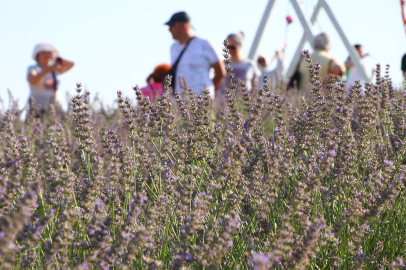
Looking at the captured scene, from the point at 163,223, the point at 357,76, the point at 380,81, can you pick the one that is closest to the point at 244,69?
the point at 357,76

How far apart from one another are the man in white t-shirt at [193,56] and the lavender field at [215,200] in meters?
3.30

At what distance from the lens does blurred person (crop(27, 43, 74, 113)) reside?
6.63 metres

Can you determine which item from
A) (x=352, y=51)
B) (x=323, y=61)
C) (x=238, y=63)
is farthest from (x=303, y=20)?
(x=238, y=63)

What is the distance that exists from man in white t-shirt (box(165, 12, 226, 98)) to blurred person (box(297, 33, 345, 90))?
2115mm

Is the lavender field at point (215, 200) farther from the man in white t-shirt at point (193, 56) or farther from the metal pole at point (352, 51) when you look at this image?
the metal pole at point (352, 51)

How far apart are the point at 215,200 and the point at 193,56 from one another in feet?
13.4

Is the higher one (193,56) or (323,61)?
(323,61)

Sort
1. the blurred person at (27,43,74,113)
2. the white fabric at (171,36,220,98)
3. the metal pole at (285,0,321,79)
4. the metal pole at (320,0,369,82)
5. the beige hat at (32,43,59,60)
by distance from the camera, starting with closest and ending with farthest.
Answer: the white fabric at (171,36,220,98), the blurred person at (27,43,74,113), the beige hat at (32,43,59,60), the metal pole at (320,0,369,82), the metal pole at (285,0,321,79)

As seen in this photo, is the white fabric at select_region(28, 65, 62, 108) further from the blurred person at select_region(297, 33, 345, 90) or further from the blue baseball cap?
the blurred person at select_region(297, 33, 345, 90)

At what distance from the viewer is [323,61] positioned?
7.27 m

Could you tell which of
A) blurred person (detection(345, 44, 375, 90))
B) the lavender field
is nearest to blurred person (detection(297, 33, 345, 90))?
blurred person (detection(345, 44, 375, 90))

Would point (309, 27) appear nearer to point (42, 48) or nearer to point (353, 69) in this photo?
point (353, 69)

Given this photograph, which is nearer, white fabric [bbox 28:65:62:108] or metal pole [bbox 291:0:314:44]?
white fabric [bbox 28:65:62:108]

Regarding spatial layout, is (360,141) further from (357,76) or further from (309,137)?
(357,76)
